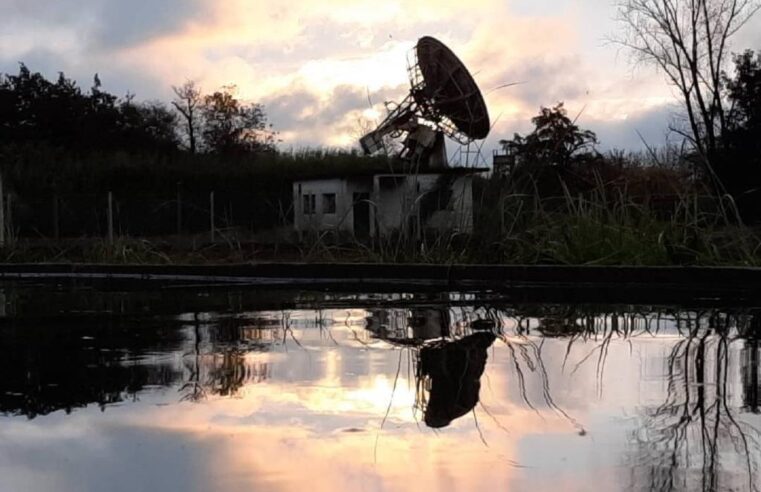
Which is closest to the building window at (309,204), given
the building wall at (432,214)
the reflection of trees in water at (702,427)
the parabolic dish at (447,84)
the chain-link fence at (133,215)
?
the chain-link fence at (133,215)

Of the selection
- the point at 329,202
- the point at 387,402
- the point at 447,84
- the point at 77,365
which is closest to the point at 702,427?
the point at 387,402

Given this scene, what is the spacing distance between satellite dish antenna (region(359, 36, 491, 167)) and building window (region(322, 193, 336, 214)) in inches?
227

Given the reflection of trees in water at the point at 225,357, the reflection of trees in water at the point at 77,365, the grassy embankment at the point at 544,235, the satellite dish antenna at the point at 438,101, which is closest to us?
the reflection of trees in water at the point at 77,365

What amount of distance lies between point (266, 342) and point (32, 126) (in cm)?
4643

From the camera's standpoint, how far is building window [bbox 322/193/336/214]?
35.6 m

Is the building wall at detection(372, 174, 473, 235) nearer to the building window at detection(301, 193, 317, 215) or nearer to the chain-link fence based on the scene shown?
the building window at detection(301, 193, 317, 215)

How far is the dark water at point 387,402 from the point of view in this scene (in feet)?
10.6

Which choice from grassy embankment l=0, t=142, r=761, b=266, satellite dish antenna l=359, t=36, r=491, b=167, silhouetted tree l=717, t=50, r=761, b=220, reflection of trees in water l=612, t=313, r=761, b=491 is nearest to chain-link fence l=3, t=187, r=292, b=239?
grassy embankment l=0, t=142, r=761, b=266

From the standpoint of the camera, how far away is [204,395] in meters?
4.55

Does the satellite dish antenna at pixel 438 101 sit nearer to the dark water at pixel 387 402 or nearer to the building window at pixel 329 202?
the building window at pixel 329 202

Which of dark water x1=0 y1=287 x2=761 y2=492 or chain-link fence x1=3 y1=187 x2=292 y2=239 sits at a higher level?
chain-link fence x1=3 y1=187 x2=292 y2=239

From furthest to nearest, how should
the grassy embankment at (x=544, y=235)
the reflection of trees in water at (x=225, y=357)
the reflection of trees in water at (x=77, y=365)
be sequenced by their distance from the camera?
the grassy embankment at (x=544, y=235) → the reflection of trees in water at (x=225, y=357) → the reflection of trees in water at (x=77, y=365)

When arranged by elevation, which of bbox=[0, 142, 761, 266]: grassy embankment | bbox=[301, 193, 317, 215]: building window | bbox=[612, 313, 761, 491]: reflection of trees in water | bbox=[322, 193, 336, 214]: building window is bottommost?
bbox=[612, 313, 761, 491]: reflection of trees in water

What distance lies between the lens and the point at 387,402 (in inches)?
170
